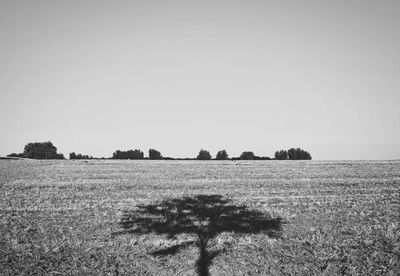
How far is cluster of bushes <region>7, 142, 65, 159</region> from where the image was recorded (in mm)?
86750

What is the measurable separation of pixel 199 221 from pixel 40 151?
96.1m

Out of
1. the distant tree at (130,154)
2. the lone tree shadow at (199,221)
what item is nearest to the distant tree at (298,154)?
the distant tree at (130,154)

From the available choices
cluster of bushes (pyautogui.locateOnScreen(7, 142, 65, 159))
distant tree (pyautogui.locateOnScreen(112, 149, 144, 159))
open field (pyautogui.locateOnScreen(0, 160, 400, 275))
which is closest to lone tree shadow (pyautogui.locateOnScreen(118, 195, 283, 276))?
open field (pyautogui.locateOnScreen(0, 160, 400, 275))

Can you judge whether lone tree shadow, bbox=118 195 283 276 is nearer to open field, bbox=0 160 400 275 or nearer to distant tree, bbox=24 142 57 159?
open field, bbox=0 160 400 275

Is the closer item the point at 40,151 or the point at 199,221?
the point at 199,221

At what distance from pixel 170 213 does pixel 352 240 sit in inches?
256

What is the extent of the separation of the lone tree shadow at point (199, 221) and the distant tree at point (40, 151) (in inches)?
3491

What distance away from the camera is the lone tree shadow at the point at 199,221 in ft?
25.0

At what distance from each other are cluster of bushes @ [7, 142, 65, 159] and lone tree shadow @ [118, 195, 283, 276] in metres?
87.6

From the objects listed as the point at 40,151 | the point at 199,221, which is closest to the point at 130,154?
the point at 40,151

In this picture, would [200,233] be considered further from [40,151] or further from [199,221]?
[40,151]

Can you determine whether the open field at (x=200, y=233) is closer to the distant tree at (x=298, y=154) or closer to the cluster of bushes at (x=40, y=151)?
the distant tree at (x=298, y=154)

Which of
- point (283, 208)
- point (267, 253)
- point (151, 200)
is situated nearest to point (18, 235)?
point (151, 200)

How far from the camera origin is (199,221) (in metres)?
9.41
